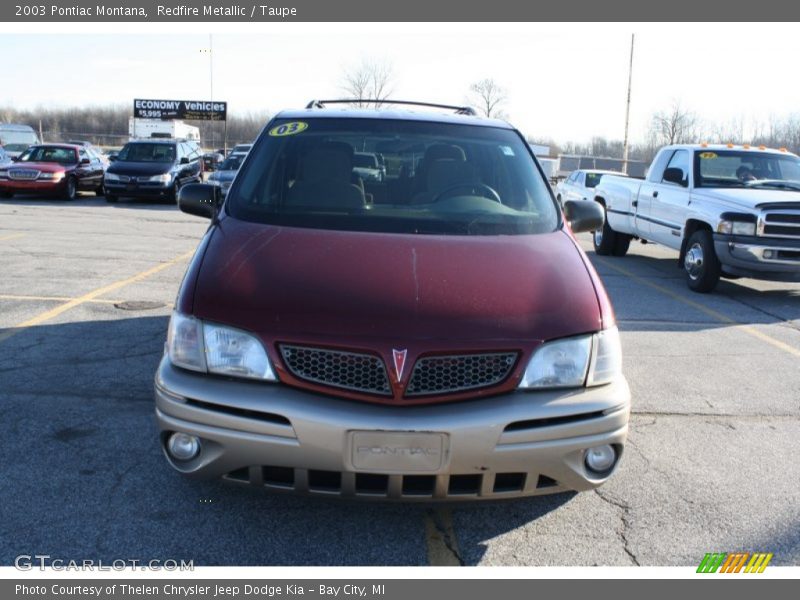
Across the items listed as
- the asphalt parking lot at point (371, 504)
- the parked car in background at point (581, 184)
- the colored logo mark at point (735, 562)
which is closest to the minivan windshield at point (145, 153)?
the parked car in background at point (581, 184)

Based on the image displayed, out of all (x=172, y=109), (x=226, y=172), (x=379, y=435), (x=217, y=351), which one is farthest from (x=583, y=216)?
(x=172, y=109)

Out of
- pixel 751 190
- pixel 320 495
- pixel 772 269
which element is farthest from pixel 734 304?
pixel 320 495

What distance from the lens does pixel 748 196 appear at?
29.8 feet

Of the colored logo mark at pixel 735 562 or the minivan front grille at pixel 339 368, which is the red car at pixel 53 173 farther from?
the colored logo mark at pixel 735 562

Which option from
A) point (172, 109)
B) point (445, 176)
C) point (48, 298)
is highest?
point (172, 109)

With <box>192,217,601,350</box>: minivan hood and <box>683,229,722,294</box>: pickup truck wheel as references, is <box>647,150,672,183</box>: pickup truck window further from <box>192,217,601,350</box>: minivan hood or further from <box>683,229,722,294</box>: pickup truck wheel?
<box>192,217,601,350</box>: minivan hood

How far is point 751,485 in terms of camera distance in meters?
3.77

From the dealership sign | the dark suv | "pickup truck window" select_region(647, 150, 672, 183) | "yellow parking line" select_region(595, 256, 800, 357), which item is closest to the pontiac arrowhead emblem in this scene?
"yellow parking line" select_region(595, 256, 800, 357)

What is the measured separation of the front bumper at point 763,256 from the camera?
28.3 feet

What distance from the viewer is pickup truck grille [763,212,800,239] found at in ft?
28.2

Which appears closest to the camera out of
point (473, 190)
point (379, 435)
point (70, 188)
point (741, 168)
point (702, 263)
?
point (379, 435)

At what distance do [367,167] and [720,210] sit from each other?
6.35 metres
